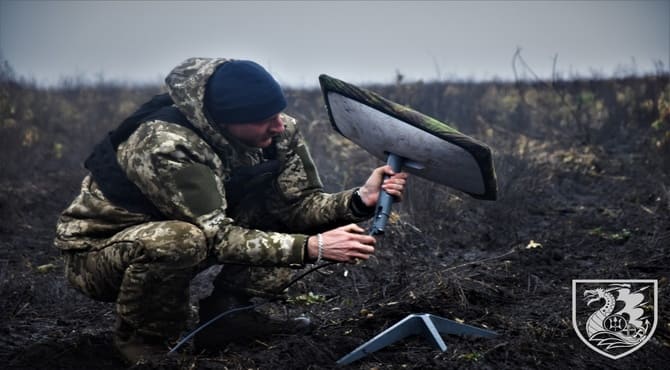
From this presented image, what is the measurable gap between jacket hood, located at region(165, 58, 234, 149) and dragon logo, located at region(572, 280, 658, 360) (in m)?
1.75

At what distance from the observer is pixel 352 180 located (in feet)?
21.8

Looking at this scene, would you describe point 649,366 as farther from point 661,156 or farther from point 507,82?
point 507,82

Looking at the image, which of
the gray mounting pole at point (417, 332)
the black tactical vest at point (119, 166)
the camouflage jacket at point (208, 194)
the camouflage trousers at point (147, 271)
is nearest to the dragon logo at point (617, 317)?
the gray mounting pole at point (417, 332)

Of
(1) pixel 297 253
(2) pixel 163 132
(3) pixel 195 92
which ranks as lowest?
(1) pixel 297 253

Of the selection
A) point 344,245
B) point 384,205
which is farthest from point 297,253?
point 384,205

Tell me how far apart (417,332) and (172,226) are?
3.74 feet

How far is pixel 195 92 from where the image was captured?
2.77 meters

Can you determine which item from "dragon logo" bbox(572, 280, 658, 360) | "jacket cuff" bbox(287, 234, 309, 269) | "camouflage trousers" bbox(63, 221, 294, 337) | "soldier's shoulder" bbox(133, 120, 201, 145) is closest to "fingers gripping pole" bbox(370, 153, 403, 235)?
"jacket cuff" bbox(287, 234, 309, 269)

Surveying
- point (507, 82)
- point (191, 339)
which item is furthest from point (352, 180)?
point (507, 82)

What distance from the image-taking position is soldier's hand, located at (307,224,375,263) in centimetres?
253

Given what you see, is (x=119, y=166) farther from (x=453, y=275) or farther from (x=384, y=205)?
(x=453, y=275)

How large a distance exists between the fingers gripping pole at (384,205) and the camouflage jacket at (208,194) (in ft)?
0.94

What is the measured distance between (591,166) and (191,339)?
5488mm

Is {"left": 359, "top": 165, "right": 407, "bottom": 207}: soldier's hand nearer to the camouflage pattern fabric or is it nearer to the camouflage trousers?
the camouflage pattern fabric
